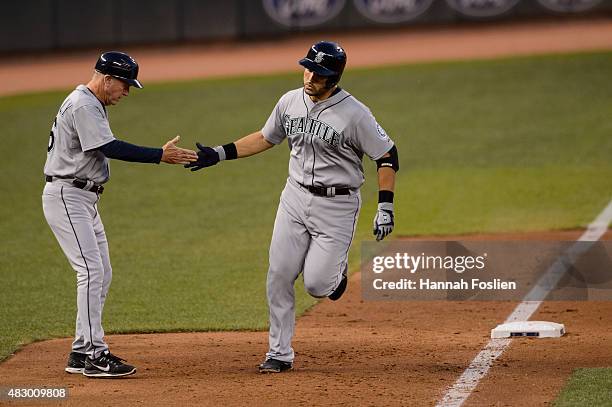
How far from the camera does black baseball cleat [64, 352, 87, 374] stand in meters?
7.01

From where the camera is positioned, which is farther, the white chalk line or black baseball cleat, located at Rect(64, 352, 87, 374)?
black baseball cleat, located at Rect(64, 352, 87, 374)

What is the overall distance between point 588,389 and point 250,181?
353 inches

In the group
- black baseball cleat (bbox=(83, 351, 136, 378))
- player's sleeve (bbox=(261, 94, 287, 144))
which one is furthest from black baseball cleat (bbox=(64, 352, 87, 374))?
player's sleeve (bbox=(261, 94, 287, 144))

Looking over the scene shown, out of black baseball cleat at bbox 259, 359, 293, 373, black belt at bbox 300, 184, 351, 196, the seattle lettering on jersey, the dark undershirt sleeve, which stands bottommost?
black baseball cleat at bbox 259, 359, 293, 373

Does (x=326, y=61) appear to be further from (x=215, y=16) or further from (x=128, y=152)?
(x=215, y=16)

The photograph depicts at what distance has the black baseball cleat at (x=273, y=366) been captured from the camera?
697cm

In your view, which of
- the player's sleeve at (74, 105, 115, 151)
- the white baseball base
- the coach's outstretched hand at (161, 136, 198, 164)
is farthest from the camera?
the white baseball base

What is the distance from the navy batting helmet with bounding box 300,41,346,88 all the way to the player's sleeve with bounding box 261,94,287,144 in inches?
14.1

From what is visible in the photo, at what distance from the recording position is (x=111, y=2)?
1011 inches

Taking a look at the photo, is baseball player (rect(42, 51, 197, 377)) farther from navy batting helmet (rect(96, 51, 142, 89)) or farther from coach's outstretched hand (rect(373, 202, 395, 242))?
coach's outstretched hand (rect(373, 202, 395, 242))

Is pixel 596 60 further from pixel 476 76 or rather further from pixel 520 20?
pixel 520 20

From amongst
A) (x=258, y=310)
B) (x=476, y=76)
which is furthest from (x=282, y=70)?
(x=258, y=310)

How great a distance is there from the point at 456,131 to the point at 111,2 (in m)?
11.2

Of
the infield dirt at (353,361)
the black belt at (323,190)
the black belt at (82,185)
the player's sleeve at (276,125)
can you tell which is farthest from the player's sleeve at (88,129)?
the infield dirt at (353,361)
